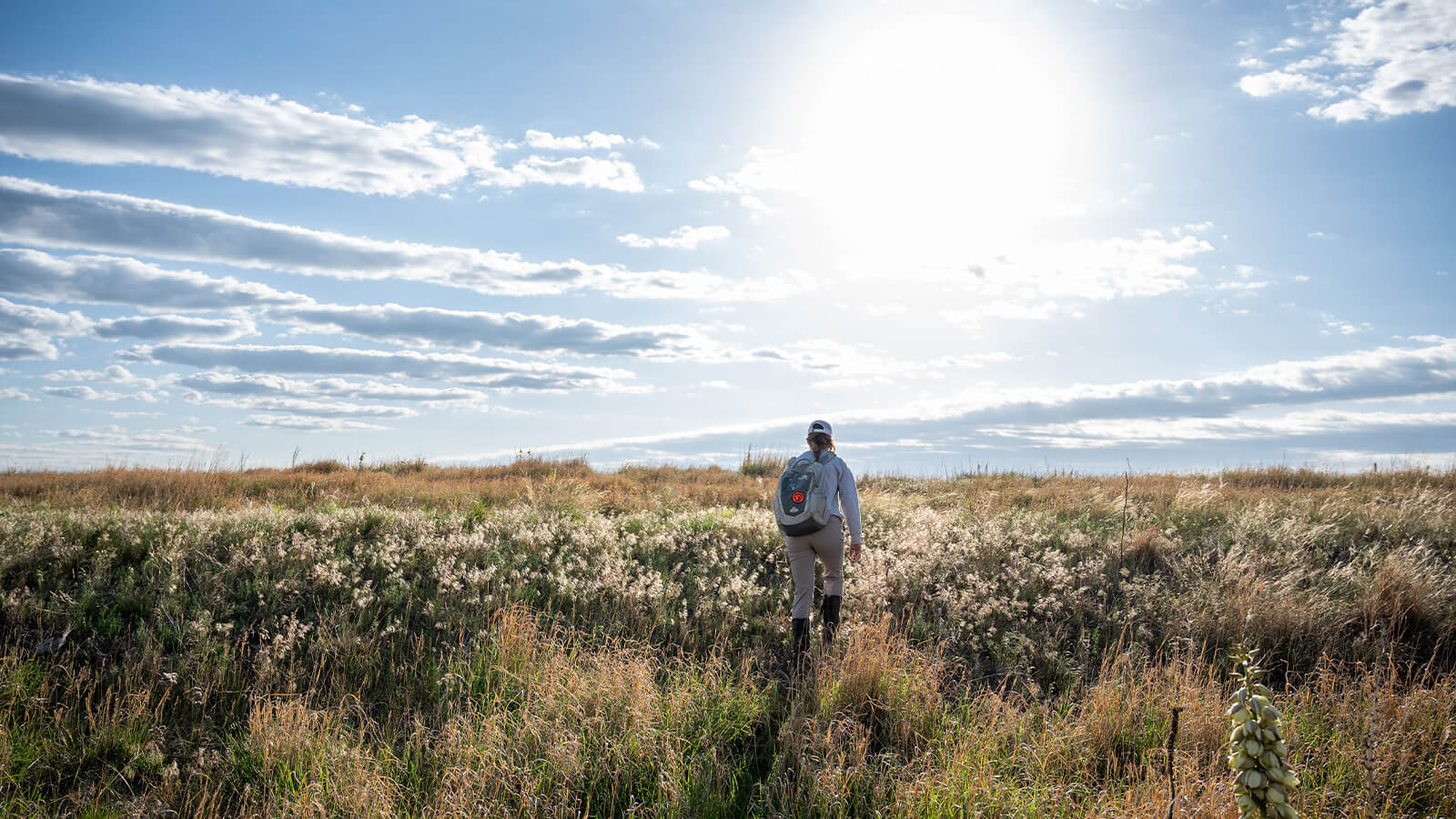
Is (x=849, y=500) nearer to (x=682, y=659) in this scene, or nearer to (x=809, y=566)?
(x=809, y=566)

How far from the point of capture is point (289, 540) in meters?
11.3

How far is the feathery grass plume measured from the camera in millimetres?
2133

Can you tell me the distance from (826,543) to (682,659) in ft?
6.94

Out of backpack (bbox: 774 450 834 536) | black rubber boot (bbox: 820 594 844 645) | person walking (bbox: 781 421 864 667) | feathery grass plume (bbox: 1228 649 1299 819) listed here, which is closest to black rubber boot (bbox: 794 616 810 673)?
person walking (bbox: 781 421 864 667)

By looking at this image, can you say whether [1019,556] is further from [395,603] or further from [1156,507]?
[395,603]

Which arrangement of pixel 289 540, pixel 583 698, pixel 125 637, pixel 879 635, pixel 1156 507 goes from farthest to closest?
1. pixel 1156 507
2. pixel 289 540
3. pixel 125 637
4. pixel 879 635
5. pixel 583 698

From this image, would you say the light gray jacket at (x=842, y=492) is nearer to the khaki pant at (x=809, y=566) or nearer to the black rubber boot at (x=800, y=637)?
the khaki pant at (x=809, y=566)

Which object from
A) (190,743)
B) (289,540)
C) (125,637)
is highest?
(289,540)

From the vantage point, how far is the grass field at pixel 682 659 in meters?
5.83

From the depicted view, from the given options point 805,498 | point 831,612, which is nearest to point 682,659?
point 831,612

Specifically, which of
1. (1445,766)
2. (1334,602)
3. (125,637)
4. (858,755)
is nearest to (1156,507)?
(1334,602)

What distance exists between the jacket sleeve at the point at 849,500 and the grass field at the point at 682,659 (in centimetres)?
111

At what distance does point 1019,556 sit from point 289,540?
34.8ft

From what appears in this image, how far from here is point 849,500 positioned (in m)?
8.12
